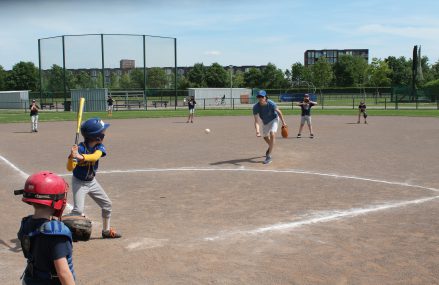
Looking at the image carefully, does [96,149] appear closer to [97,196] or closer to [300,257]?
[97,196]

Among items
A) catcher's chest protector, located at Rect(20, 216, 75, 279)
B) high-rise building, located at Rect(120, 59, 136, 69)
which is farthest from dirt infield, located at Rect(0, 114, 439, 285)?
high-rise building, located at Rect(120, 59, 136, 69)

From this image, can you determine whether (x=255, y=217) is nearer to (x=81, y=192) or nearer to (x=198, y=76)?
(x=81, y=192)

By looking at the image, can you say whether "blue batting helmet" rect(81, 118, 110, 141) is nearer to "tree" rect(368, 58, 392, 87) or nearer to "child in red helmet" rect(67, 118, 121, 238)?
"child in red helmet" rect(67, 118, 121, 238)

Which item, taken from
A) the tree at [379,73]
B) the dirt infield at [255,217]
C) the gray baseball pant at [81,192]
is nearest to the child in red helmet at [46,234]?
the dirt infield at [255,217]

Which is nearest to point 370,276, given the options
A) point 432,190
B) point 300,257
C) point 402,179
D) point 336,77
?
point 300,257

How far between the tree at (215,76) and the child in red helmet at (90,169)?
4388 inches

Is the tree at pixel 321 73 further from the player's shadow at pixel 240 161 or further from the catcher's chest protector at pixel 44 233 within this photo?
the catcher's chest protector at pixel 44 233

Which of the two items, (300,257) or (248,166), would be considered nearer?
(300,257)

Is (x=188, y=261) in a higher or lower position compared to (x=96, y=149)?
→ lower

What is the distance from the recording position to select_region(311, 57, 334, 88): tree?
106375 millimetres

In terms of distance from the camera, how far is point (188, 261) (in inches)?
225

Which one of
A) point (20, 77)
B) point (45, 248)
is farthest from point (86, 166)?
point (20, 77)

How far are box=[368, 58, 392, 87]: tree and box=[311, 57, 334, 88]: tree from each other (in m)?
9.66

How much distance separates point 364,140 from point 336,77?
101 metres
